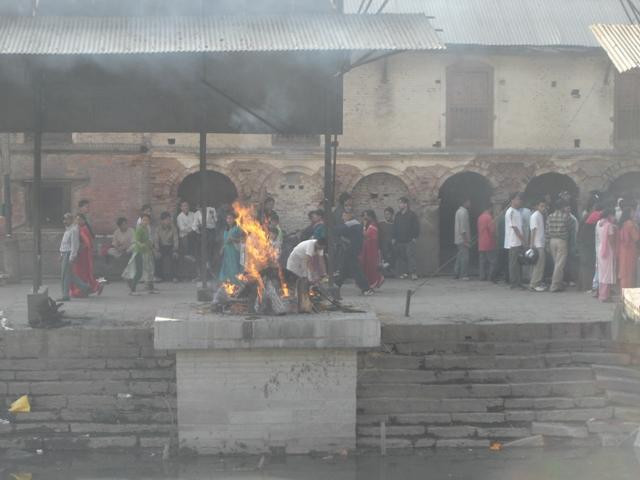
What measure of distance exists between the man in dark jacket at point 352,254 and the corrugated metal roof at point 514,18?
7.50m

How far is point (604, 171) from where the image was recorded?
25344 millimetres

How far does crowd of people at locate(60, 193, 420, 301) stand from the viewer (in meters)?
17.4

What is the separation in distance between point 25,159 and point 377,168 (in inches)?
316

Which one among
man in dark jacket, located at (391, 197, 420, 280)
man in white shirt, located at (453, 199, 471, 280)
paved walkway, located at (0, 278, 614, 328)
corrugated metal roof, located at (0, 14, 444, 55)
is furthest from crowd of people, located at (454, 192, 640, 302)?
corrugated metal roof, located at (0, 14, 444, 55)

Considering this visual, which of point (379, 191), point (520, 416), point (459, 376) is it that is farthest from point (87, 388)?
point (379, 191)

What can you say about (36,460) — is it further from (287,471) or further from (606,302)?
(606,302)

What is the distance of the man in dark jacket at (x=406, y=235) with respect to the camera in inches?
892

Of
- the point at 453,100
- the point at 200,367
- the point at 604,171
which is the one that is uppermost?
the point at 453,100

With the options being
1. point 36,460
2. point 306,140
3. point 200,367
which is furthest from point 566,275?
point 36,460

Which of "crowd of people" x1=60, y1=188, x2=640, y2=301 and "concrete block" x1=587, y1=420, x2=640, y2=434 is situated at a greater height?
"crowd of people" x1=60, y1=188, x2=640, y2=301

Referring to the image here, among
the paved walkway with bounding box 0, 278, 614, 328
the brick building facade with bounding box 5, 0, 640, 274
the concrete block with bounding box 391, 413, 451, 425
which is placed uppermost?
the brick building facade with bounding box 5, 0, 640, 274

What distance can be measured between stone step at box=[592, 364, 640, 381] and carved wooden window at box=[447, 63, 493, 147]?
1281cm

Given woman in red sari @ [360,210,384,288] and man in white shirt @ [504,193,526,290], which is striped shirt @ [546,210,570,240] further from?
woman in red sari @ [360,210,384,288]

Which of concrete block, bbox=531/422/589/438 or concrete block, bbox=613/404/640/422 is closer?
concrete block, bbox=531/422/589/438
